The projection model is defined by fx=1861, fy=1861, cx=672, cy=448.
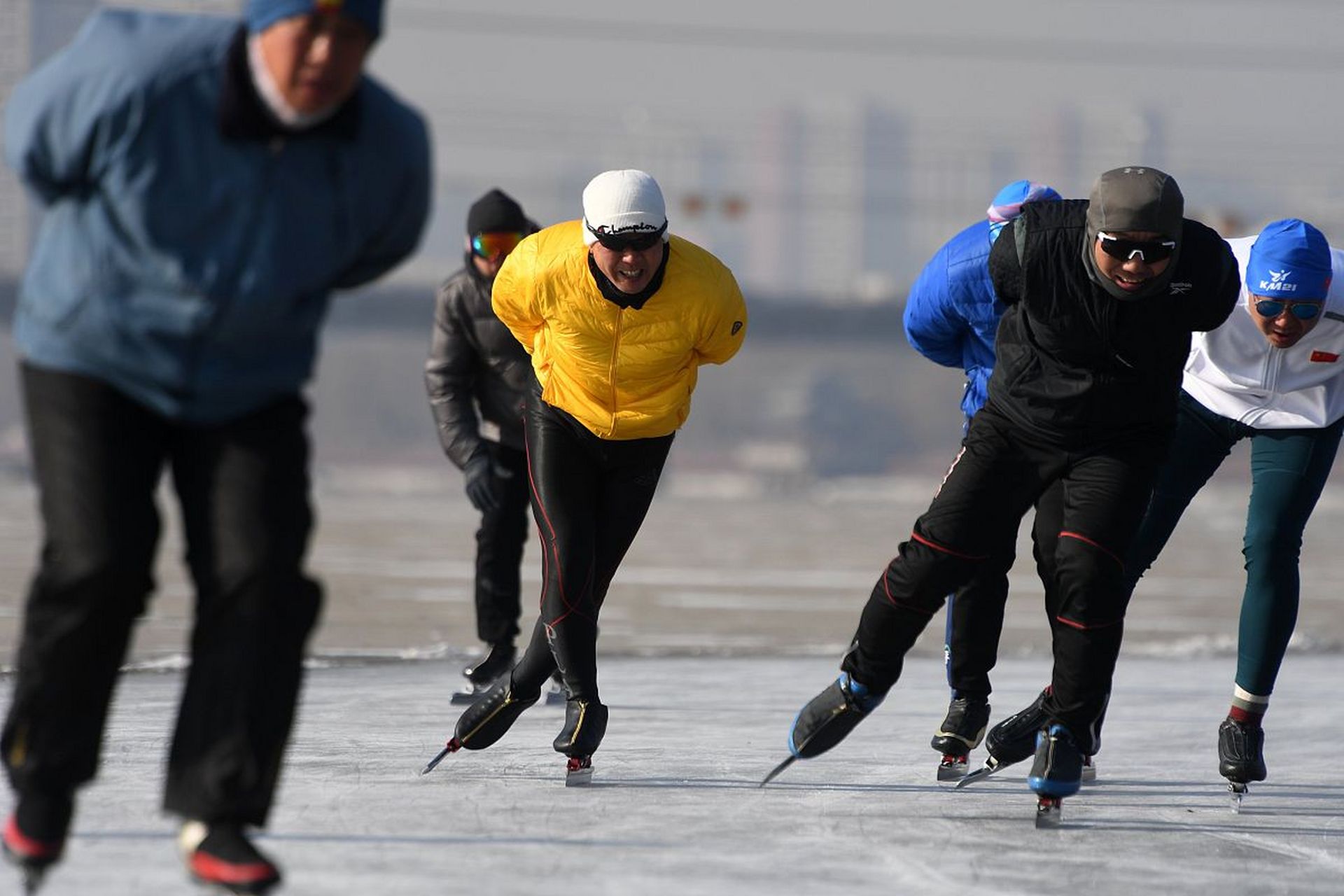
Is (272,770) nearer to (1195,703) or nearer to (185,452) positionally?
(185,452)

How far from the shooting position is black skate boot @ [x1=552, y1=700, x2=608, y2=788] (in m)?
5.19

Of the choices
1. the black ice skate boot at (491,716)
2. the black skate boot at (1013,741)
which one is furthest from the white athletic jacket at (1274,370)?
the black ice skate boot at (491,716)

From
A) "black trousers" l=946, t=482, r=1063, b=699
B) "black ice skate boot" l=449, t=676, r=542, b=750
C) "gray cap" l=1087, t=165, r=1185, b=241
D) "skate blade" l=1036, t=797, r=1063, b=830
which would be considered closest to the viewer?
"gray cap" l=1087, t=165, r=1185, b=241

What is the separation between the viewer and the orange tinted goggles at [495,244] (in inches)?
258

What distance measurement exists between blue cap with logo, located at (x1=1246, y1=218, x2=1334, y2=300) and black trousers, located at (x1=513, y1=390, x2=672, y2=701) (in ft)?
5.71

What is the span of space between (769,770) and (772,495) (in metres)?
26.9

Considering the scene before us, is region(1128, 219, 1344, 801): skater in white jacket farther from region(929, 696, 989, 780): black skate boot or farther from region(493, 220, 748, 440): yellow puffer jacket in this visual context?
region(493, 220, 748, 440): yellow puffer jacket

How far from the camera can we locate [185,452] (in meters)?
3.51

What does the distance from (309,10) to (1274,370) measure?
10.7ft

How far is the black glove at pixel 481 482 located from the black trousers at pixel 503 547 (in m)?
0.05

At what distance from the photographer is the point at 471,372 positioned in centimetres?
700

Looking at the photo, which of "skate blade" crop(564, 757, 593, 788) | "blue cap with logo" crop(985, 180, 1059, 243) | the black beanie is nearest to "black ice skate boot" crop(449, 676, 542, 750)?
"skate blade" crop(564, 757, 593, 788)

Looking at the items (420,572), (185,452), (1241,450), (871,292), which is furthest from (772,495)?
(1241,450)

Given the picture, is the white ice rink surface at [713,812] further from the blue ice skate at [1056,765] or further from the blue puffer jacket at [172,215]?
the blue puffer jacket at [172,215]
